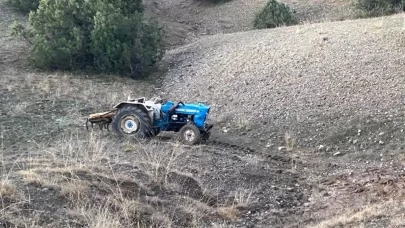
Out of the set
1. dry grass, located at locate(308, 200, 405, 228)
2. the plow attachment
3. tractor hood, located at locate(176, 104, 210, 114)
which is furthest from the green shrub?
dry grass, located at locate(308, 200, 405, 228)

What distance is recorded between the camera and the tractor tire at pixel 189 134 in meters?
11.5

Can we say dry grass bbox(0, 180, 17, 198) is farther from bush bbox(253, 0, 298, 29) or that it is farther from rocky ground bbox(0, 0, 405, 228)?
bush bbox(253, 0, 298, 29)

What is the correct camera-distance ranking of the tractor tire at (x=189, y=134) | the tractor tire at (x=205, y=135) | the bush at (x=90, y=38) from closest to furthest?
the tractor tire at (x=189, y=134)
the tractor tire at (x=205, y=135)
the bush at (x=90, y=38)

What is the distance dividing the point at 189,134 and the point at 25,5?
1420 cm

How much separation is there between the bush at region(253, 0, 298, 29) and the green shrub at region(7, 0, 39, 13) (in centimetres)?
904

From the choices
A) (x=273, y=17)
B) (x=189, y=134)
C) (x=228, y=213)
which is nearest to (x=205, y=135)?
(x=189, y=134)

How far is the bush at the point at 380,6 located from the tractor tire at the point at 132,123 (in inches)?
547

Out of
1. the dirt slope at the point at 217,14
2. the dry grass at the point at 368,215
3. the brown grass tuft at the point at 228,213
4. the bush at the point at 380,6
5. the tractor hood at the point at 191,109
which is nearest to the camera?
the dry grass at the point at 368,215

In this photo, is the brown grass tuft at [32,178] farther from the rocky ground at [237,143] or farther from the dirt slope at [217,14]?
the dirt slope at [217,14]

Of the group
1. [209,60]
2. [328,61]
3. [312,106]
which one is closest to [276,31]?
[209,60]

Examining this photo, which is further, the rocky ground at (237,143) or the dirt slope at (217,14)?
the dirt slope at (217,14)

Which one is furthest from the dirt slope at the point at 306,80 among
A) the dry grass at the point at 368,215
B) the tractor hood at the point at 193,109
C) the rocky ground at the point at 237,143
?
the dry grass at the point at 368,215

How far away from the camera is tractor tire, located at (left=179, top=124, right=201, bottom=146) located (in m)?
11.5

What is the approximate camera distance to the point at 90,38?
17.7 m
